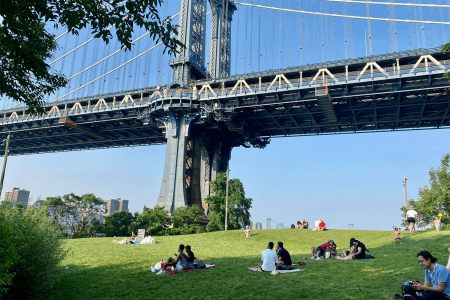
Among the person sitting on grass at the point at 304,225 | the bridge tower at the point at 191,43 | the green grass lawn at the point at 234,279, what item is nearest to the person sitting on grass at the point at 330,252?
the green grass lawn at the point at 234,279

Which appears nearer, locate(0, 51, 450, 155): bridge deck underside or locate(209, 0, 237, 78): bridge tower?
locate(0, 51, 450, 155): bridge deck underside

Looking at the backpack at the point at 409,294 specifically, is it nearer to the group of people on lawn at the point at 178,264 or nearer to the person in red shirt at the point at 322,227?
the group of people on lawn at the point at 178,264

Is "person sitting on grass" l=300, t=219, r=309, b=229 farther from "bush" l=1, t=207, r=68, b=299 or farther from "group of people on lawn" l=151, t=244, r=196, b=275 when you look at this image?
"bush" l=1, t=207, r=68, b=299

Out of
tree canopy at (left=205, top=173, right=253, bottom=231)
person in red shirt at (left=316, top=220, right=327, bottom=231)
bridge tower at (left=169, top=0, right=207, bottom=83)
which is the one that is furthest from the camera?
bridge tower at (left=169, top=0, right=207, bottom=83)

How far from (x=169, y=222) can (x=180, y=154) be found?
40.7ft


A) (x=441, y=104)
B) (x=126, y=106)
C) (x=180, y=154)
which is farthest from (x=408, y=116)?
(x=126, y=106)

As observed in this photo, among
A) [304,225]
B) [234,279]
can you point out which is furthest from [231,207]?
[234,279]

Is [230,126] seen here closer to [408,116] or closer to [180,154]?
[180,154]

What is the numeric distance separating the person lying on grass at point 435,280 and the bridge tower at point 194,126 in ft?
143

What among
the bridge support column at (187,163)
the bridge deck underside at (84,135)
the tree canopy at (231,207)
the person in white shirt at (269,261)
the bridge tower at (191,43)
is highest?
the bridge tower at (191,43)

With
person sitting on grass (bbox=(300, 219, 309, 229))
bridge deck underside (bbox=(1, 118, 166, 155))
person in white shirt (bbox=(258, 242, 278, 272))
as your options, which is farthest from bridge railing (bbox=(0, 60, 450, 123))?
person in white shirt (bbox=(258, 242, 278, 272))

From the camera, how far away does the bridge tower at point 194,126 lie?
53969 millimetres

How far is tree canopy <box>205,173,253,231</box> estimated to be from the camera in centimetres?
4644

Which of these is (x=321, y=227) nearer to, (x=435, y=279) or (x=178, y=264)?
(x=178, y=264)
